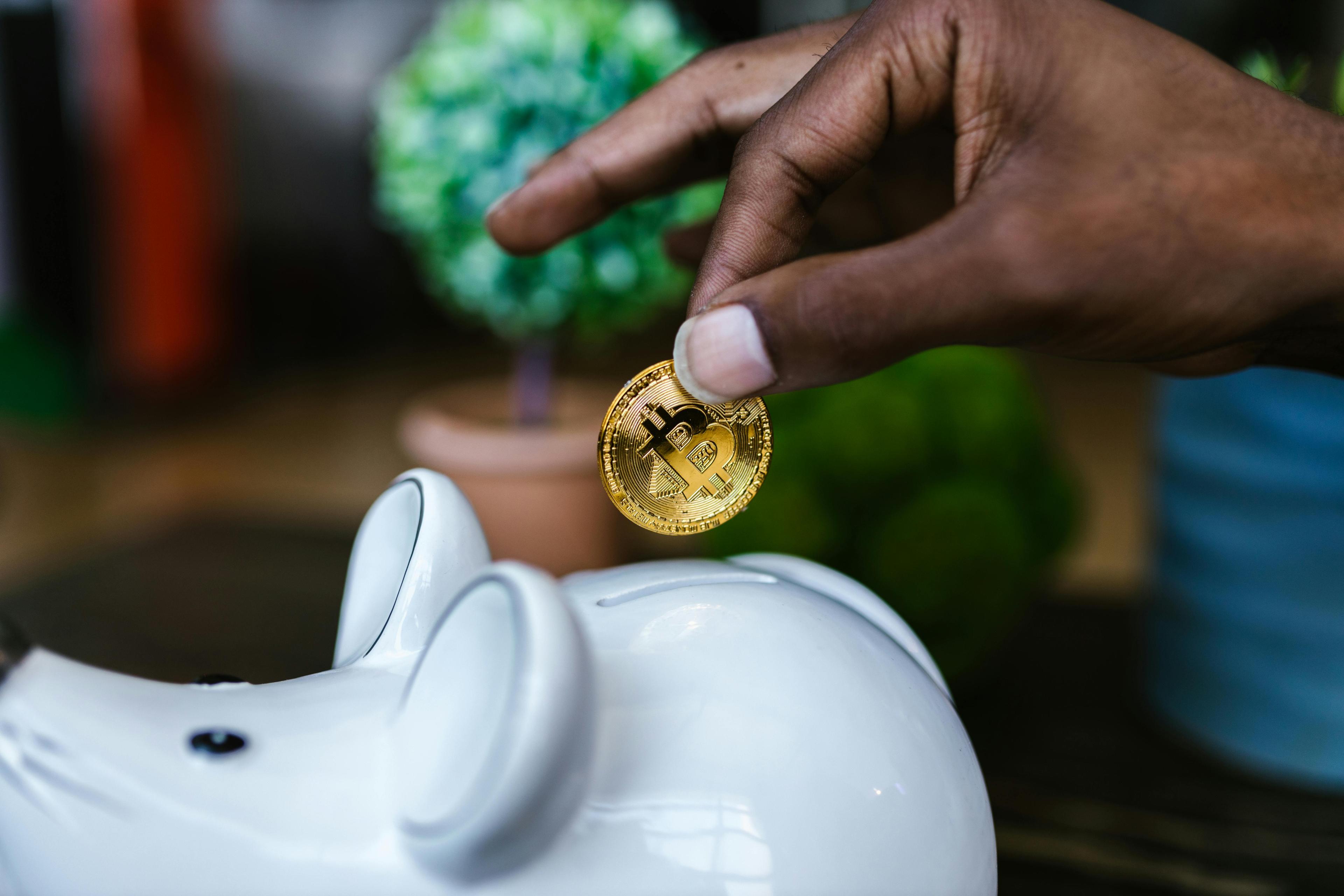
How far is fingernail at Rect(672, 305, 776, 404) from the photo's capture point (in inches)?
14.5

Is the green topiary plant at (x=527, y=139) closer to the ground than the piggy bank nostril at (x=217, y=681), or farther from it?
farther from it

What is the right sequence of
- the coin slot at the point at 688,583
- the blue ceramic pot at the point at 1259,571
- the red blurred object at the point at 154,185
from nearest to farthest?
the coin slot at the point at 688,583 → the blue ceramic pot at the point at 1259,571 → the red blurred object at the point at 154,185

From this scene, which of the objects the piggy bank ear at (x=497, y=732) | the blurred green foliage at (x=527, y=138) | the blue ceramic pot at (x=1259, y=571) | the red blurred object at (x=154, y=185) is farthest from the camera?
the red blurred object at (x=154, y=185)

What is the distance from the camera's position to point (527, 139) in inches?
35.4

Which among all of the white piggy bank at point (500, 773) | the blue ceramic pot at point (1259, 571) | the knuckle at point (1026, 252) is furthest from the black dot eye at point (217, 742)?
the blue ceramic pot at point (1259, 571)

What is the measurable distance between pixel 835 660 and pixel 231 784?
0.22m

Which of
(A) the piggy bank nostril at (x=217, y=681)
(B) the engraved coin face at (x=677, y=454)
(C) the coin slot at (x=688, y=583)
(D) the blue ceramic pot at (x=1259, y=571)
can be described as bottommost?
(D) the blue ceramic pot at (x=1259, y=571)

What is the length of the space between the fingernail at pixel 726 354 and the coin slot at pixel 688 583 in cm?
8

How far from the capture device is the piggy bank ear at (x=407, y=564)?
42 cm

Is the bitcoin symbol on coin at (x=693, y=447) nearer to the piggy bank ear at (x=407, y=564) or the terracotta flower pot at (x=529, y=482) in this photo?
the piggy bank ear at (x=407, y=564)

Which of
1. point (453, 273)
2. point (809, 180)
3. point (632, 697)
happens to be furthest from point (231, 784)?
point (453, 273)

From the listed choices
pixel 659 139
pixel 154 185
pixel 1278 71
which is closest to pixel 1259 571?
pixel 1278 71

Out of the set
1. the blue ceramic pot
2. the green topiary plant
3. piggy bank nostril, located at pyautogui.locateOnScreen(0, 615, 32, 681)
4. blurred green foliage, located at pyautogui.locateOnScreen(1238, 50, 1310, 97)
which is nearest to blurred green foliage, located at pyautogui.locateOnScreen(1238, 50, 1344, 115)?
blurred green foliage, located at pyautogui.locateOnScreen(1238, 50, 1310, 97)

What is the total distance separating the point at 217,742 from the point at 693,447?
0.22 m
